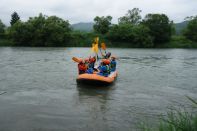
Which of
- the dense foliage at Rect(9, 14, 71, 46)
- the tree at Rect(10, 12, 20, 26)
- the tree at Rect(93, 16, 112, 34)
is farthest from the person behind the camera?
the tree at Rect(10, 12, 20, 26)

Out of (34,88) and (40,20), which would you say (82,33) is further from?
(34,88)

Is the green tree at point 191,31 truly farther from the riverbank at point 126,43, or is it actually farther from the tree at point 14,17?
the tree at point 14,17

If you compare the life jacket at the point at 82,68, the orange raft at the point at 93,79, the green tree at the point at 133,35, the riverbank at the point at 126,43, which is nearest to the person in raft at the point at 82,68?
the life jacket at the point at 82,68

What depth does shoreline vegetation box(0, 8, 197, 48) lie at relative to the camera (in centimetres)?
6388

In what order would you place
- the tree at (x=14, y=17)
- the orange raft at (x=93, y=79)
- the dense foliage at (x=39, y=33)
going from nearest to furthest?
1. the orange raft at (x=93, y=79)
2. the dense foliage at (x=39, y=33)
3. the tree at (x=14, y=17)

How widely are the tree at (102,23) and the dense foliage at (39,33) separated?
12577 mm

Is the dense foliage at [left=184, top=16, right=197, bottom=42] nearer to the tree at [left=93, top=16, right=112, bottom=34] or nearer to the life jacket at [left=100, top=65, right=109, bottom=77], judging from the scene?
the tree at [left=93, top=16, right=112, bottom=34]

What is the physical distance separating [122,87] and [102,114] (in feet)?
19.5

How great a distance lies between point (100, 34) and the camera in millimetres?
73500

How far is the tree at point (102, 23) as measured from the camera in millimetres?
76312

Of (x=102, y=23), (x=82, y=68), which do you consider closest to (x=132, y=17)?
(x=102, y=23)

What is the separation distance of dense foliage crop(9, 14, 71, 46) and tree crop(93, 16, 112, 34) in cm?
1258

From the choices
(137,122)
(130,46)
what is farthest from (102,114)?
(130,46)

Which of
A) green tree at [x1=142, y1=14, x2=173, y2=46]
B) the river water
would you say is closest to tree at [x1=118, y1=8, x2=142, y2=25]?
green tree at [x1=142, y1=14, x2=173, y2=46]
